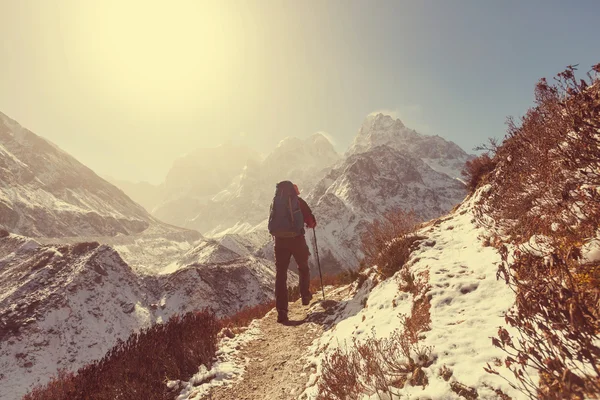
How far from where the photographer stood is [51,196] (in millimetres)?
A: 86250

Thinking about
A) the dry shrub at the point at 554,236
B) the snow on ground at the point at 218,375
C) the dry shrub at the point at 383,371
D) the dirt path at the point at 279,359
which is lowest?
the dirt path at the point at 279,359

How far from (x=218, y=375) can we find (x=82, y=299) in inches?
904

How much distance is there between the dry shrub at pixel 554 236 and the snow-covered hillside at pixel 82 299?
73.1 ft

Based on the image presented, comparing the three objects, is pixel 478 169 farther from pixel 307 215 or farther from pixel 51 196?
pixel 51 196

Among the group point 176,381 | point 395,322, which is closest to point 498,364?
point 395,322

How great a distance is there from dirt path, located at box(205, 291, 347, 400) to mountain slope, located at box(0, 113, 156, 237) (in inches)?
3184

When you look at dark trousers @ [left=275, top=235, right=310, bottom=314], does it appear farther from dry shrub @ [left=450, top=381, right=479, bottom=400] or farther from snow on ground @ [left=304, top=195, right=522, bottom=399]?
dry shrub @ [left=450, top=381, right=479, bottom=400]

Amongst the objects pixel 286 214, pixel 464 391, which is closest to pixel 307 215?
A: pixel 286 214

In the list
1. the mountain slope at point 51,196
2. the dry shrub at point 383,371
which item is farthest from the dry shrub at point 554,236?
the mountain slope at point 51,196

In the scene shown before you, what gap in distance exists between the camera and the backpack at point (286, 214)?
7.32 meters

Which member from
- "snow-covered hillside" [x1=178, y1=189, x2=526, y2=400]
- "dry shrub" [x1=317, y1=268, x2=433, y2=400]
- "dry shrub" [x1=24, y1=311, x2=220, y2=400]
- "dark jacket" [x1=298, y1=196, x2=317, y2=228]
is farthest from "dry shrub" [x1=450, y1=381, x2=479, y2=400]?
"dark jacket" [x1=298, y1=196, x2=317, y2=228]

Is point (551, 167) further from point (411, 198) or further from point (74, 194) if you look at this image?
point (411, 198)

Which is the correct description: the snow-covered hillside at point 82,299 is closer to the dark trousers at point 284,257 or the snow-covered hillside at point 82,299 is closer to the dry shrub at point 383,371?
the dark trousers at point 284,257

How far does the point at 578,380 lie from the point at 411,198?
151 metres
